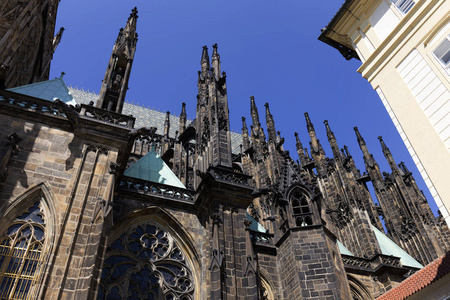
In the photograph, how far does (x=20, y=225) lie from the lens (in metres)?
8.34

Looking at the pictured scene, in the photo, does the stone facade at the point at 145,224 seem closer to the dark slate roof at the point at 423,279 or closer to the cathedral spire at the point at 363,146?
the dark slate roof at the point at 423,279

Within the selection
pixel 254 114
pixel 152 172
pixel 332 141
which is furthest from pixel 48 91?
pixel 332 141

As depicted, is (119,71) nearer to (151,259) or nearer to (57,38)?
(151,259)

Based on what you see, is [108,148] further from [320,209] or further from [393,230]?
[393,230]

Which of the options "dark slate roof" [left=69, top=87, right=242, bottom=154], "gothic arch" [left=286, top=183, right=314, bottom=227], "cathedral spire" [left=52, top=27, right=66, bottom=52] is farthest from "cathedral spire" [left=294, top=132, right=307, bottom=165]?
"cathedral spire" [left=52, top=27, right=66, bottom=52]

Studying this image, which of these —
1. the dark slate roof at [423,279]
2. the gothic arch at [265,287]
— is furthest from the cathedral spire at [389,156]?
the gothic arch at [265,287]

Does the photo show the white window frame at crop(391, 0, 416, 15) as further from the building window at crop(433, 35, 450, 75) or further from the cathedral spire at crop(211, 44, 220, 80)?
the cathedral spire at crop(211, 44, 220, 80)

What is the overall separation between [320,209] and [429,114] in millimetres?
5844

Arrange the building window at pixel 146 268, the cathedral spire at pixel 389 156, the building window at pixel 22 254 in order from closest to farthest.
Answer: the building window at pixel 22 254 < the building window at pixel 146 268 < the cathedral spire at pixel 389 156

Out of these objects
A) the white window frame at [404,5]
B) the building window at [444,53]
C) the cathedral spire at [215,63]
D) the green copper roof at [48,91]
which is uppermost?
the cathedral spire at [215,63]

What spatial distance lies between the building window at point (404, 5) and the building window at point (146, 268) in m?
8.47

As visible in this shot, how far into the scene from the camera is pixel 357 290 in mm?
14188

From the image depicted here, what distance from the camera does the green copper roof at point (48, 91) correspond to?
1170 centimetres

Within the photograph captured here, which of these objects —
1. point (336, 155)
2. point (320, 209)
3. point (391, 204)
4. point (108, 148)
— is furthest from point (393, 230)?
point (108, 148)
